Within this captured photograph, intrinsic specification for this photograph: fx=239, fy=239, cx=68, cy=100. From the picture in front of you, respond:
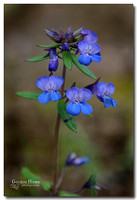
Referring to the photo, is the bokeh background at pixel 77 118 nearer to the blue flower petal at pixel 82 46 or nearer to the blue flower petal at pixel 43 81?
the blue flower petal at pixel 82 46

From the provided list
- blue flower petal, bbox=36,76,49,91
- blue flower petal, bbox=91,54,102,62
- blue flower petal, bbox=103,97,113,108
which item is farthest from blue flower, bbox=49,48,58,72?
blue flower petal, bbox=103,97,113,108

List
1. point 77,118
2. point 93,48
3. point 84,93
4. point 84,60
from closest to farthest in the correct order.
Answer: point 84,60, point 93,48, point 84,93, point 77,118

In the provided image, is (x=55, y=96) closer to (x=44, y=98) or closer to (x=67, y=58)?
(x=44, y=98)

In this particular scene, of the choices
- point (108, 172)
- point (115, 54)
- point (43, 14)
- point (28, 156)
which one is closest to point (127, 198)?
point (108, 172)

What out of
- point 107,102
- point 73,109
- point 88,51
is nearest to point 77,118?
point 107,102

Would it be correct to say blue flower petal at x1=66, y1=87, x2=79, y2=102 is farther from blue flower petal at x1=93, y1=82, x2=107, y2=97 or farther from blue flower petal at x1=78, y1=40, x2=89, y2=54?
blue flower petal at x1=78, y1=40, x2=89, y2=54

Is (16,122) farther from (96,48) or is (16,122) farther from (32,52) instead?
(96,48)
